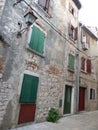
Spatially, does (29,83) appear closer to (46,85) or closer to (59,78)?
(46,85)

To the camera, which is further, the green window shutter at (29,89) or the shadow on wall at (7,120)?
the green window shutter at (29,89)

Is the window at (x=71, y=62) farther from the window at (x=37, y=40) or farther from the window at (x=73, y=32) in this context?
the window at (x=37, y=40)

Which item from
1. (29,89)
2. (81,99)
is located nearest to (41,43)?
(29,89)

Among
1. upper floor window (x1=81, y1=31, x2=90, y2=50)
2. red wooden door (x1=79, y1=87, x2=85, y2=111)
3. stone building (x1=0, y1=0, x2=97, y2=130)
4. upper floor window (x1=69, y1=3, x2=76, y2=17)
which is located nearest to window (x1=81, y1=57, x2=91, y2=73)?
upper floor window (x1=81, y1=31, x2=90, y2=50)

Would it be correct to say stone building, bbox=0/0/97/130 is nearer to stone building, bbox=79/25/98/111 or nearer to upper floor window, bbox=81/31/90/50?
stone building, bbox=79/25/98/111

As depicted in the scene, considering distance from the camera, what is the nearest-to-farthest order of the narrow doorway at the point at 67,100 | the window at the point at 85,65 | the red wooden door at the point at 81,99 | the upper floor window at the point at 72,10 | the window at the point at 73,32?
the narrow doorway at the point at 67,100 → the window at the point at 73,32 → the upper floor window at the point at 72,10 → the red wooden door at the point at 81,99 → the window at the point at 85,65

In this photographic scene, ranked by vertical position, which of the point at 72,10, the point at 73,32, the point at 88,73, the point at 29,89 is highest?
the point at 72,10

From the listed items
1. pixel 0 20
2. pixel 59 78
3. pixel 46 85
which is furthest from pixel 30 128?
pixel 0 20

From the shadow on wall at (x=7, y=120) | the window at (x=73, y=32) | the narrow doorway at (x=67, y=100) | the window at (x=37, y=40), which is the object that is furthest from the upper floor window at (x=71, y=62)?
the shadow on wall at (x=7, y=120)

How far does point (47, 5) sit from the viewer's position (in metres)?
8.93

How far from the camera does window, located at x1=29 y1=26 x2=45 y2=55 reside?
733 cm

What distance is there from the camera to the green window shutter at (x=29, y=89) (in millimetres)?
6564

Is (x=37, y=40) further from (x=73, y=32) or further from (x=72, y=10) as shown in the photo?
(x=72, y=10)

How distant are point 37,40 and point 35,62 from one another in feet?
3.97
